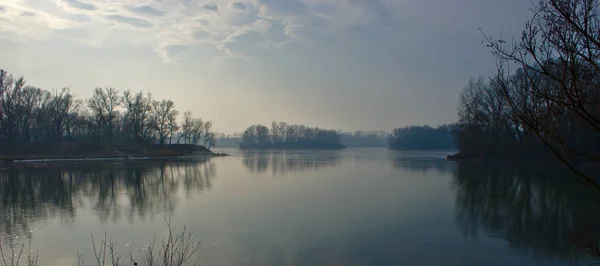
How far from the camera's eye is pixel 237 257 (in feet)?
24.5

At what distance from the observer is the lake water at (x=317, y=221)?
776 centimetres

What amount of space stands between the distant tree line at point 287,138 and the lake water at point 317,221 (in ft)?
375

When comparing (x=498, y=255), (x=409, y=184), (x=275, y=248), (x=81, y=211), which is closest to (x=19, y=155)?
(x=81, y=211)

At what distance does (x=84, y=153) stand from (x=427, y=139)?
93.3 metres

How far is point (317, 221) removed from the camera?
11.0m

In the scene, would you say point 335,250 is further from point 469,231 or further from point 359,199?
point 359,199

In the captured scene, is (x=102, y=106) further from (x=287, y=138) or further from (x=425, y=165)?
(x=287, y=138)

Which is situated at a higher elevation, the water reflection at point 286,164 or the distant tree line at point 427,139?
the distant tree line at point 427,139

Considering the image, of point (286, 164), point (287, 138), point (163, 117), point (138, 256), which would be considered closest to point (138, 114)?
point (163, 117)

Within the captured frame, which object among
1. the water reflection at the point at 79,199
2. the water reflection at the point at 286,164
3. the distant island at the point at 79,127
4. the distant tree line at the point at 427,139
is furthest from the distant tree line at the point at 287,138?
the water reflection at the point at 79,199

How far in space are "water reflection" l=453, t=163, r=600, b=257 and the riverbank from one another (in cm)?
4187

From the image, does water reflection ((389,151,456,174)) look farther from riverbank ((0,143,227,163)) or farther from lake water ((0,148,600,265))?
riverbank ((0,143,227,163))

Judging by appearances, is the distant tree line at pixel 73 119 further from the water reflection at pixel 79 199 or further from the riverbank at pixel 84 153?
the water reflection at pixel 79 199

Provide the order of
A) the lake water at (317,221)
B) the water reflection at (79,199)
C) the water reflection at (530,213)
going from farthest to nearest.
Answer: the water reflection at (79,199)
the water reflection at (530,213)
the lake water at (317,221)
